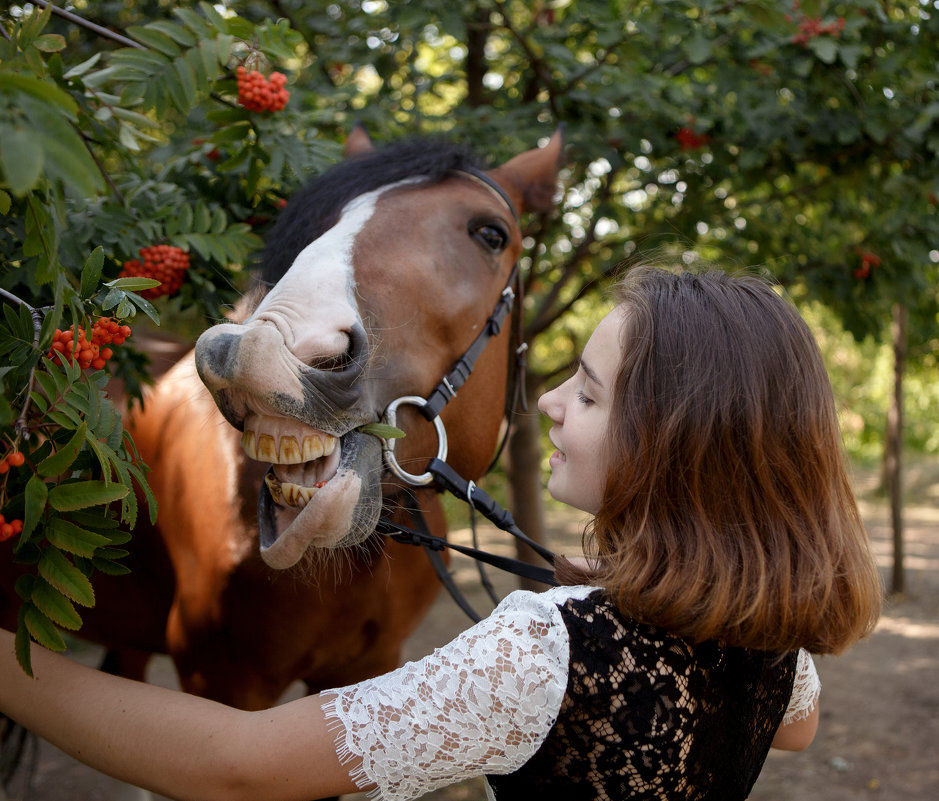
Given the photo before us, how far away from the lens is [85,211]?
1.73 metres

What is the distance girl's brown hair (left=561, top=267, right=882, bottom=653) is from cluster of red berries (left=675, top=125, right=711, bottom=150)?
2104 mm

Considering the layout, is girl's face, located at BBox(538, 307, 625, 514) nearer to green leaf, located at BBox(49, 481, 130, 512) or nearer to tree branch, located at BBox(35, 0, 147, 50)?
green leaf, located at BBox(49, 481, 130, 512)

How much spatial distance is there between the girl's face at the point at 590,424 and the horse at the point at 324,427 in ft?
1.28

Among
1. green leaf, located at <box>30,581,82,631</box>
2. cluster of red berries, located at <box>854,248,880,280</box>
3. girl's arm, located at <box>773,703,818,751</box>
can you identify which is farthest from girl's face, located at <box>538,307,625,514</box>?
cluster of red berries, located at <box>854,248,880,280</box>

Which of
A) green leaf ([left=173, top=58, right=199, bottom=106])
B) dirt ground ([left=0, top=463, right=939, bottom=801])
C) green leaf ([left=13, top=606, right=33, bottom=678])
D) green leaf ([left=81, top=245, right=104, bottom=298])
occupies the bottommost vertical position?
dirt ground ([left=0, top=463, right=939, bottom=801])

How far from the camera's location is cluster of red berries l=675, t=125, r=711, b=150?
3107 mm

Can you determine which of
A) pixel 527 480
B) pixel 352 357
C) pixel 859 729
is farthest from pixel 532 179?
pixel 859 729

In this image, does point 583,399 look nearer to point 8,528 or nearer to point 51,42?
point 8,528

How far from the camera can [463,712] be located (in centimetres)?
103

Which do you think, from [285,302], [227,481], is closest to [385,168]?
[285,302]

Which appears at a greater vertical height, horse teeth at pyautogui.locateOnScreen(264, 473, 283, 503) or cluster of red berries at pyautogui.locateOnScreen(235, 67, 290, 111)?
cluster of red berries at pyautogui.locateOnScreen(235, 67, 290, 111)

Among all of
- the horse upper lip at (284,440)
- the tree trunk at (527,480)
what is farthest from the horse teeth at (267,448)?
the tree trunk at (527,480)

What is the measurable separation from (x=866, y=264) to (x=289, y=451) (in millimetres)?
2777

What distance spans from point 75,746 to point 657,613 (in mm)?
830
